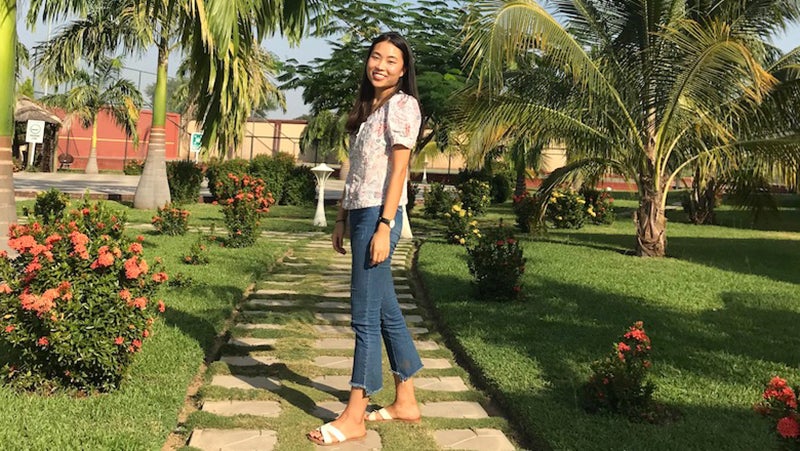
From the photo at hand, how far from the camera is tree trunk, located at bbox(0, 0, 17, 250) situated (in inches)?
230

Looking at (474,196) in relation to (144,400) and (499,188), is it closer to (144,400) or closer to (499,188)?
(499,188)

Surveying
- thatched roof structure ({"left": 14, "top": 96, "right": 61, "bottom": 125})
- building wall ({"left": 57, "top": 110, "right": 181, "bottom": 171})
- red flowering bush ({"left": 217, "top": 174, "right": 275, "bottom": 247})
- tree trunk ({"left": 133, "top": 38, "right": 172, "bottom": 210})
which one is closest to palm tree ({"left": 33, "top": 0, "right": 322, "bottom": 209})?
red flowering bush ({"left": 217, "top": 174, "right": 275, "bottom": 247})

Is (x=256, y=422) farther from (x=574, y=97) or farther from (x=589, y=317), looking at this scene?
(x=574, y=97)

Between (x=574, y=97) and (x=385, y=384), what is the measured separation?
22.4 ft

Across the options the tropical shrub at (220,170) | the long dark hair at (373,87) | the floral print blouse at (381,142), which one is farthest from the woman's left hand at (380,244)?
the tropical shrub at (220,170)

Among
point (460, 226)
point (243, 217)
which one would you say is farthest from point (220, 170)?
point (460, 226)

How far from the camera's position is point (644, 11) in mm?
9781

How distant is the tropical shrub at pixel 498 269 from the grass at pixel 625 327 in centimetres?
16

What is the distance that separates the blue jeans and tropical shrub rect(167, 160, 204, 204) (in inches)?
572

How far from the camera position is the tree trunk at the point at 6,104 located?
5.84m

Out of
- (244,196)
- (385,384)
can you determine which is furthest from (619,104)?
(385,384)

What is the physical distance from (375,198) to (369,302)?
1.54 ft

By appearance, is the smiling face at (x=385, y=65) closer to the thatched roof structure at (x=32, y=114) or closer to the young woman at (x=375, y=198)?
the young woman at (x=375, y=198)

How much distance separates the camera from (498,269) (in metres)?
6.33
